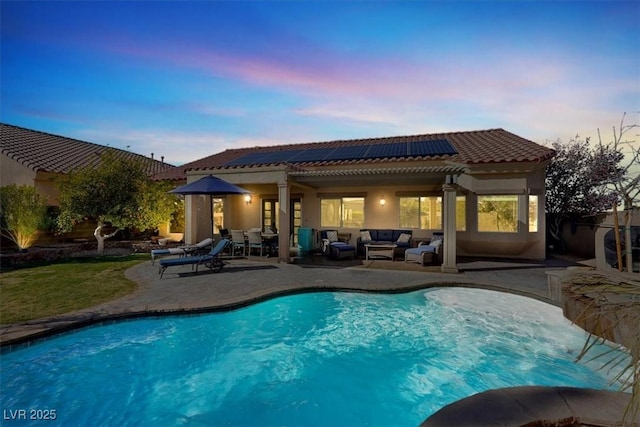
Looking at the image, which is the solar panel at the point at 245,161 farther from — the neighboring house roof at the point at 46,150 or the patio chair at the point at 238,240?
the neighboring house roof at the point at 46,150

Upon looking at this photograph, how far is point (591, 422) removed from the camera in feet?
8.01

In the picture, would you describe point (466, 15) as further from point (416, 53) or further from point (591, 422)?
point (591, 422)

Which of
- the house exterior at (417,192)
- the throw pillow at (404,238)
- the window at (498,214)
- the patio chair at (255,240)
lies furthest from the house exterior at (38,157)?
the window at (498,214)

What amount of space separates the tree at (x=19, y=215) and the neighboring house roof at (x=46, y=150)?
301 cm

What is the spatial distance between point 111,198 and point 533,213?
59.8ft

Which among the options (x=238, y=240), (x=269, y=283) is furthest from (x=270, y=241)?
(x=269, y=283)

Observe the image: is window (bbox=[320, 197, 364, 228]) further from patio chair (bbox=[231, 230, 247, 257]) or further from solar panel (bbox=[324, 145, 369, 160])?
patio chair (bbox=[231, 230, 247, 257])

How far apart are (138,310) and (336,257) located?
7.85m

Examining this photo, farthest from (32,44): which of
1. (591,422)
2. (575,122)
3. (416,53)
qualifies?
(575,122)

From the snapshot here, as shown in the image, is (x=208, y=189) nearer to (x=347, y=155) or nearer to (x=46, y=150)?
(x=347, y=155)

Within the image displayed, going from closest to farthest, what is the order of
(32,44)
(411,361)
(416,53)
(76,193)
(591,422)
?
(591,422) < (411,361) < (32,44) < (416,53) < (76,193)

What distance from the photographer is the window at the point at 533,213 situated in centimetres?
1232

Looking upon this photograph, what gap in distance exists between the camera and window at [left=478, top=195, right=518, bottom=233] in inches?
493

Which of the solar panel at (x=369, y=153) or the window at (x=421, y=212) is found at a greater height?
the solar panel at (x=369, y=153)
